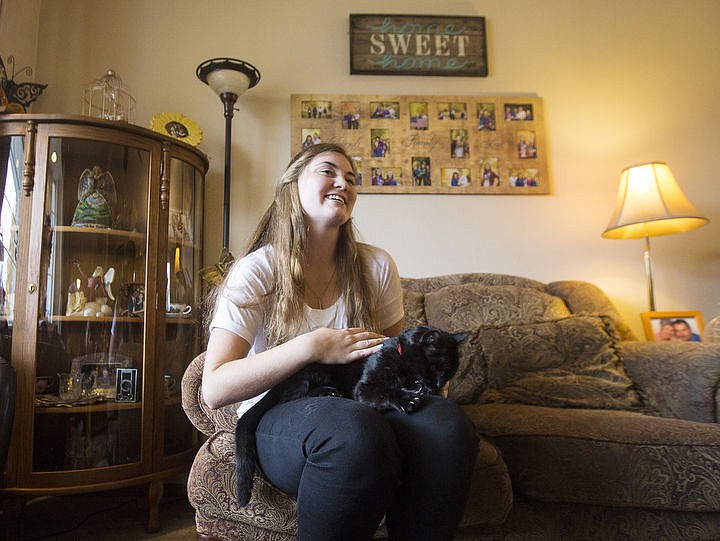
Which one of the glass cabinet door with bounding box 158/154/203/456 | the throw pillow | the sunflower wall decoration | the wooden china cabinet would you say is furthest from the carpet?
the sunflower wall decoration

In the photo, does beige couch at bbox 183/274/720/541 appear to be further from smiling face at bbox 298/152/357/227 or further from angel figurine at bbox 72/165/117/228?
angel figurine at bbox 72/165/117/228

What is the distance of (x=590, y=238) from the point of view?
8.32ft

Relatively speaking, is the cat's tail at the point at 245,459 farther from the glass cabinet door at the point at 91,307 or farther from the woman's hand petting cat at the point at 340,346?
the glass cabinet door at the point at 91,307

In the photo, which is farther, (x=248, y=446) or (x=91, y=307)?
(x=91, y=307)

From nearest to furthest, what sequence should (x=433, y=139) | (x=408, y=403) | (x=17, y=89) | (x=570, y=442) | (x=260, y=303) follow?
(x=408, y=403) < (x=260, y=303) < (x=570, y=442) < (x=17, y=89) < (x=433, y=139)

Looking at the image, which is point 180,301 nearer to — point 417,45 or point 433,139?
point 433,139

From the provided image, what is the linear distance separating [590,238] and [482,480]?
1.74m

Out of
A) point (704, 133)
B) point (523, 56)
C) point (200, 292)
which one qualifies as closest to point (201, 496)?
point (200, 292)

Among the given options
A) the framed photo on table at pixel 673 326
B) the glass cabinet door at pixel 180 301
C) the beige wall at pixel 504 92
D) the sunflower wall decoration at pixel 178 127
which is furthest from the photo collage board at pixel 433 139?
the framed photo on table at pixel 673 326

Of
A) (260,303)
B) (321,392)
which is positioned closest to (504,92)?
(260,303)

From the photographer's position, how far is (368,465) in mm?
858

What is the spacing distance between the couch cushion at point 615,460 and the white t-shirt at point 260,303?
483 millimetres

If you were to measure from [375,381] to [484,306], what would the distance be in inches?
41.5

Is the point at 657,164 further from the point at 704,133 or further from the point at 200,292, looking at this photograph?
the point at 200,292
